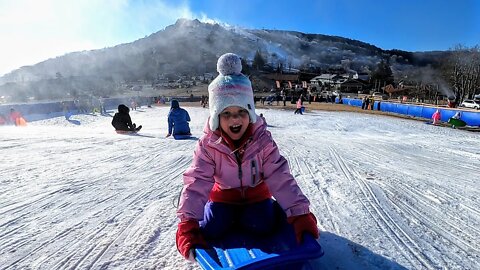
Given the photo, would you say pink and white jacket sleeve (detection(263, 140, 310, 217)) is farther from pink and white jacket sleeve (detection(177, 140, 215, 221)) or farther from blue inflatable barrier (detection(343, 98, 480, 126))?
blue inflatable barrier (detection(343, 98, 480, 126))

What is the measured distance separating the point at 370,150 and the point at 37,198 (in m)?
7.78

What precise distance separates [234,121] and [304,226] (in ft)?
3.52

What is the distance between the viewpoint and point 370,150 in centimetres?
894

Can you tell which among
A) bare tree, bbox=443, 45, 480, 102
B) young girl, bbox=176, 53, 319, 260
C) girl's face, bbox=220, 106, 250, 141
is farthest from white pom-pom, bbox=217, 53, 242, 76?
bare tree, bbox=443, 45, 480, 102

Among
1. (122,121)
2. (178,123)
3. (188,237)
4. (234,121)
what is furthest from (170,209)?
(122,121)

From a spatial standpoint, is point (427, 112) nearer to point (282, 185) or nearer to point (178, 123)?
point (178, 123)

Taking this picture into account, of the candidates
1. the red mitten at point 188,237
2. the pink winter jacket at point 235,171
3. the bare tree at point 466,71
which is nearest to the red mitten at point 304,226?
the pink winter jacket at point 235,171

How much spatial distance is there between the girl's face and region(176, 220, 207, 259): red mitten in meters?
0.83

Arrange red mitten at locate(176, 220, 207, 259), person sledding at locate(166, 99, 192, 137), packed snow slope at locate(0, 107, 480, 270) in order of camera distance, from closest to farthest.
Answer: red mitten at locate(176, 220, 207, 259) → packed snow slope at locate(0, 107, 480, 270) → person sledding at locate(166, 99, 192, 137)

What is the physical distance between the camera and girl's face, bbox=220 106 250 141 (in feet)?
9.62

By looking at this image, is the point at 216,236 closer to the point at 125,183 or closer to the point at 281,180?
Answer: the point at 281,180

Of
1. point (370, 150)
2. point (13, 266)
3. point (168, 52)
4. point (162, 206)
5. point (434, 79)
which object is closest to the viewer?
point (13, 266)

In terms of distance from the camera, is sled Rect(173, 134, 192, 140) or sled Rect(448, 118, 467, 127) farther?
sled Rect(448, 118, 467, 127)

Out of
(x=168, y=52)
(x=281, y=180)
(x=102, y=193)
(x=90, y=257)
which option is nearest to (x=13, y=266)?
(x=90, y=257)
